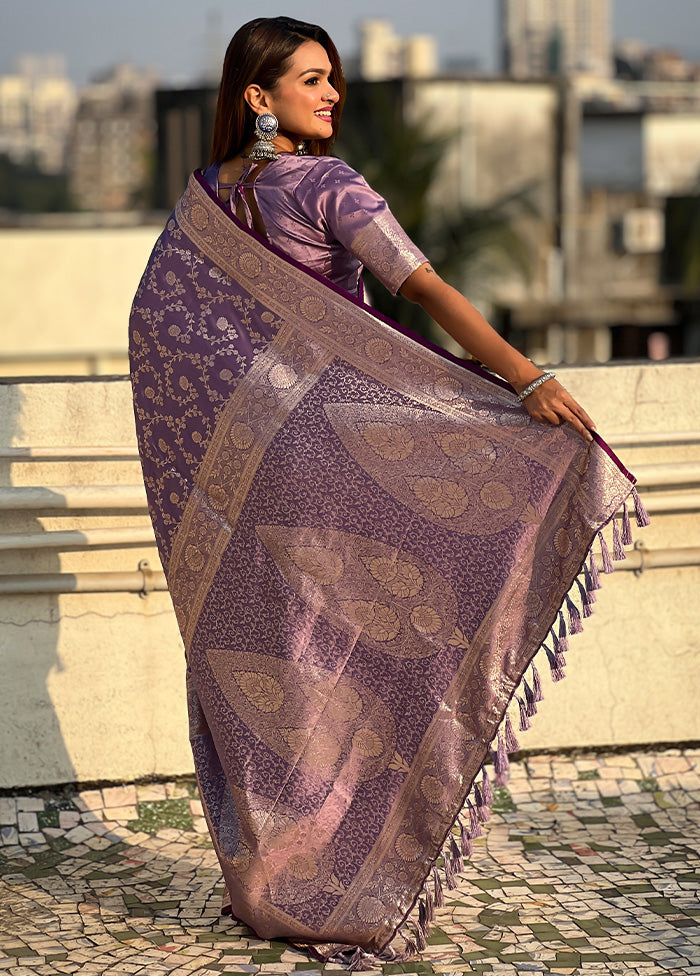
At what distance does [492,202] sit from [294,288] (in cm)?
2043

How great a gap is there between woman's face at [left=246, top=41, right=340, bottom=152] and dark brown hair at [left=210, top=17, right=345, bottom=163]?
0.01 metres

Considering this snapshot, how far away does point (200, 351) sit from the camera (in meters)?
2.68

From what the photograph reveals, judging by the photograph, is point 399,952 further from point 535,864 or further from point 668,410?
point 668,410

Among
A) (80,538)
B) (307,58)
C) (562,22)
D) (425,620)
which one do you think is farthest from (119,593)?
(562,22)

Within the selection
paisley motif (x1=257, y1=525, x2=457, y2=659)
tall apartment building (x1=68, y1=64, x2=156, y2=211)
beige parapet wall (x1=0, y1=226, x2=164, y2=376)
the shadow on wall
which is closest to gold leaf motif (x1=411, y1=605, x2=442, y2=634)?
paisley motif (x1=257, y1=525, x2=457, y2=659)

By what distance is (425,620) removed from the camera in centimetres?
265

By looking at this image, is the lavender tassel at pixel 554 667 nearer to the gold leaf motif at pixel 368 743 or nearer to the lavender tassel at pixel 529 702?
the lavender tassel at pixel 529 702

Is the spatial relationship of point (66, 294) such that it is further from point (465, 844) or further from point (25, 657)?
point (465, 844)

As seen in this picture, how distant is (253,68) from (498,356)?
0.71 metres

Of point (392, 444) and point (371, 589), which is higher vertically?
point (392, 444)

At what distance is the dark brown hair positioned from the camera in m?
2.67

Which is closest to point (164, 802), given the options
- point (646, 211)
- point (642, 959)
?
point (642, 959)

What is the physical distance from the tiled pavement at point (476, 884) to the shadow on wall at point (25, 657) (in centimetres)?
10

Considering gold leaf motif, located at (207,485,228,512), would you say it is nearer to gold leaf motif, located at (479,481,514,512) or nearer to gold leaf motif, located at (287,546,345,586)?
gold leaf motif, located at (287,546,345,586)
